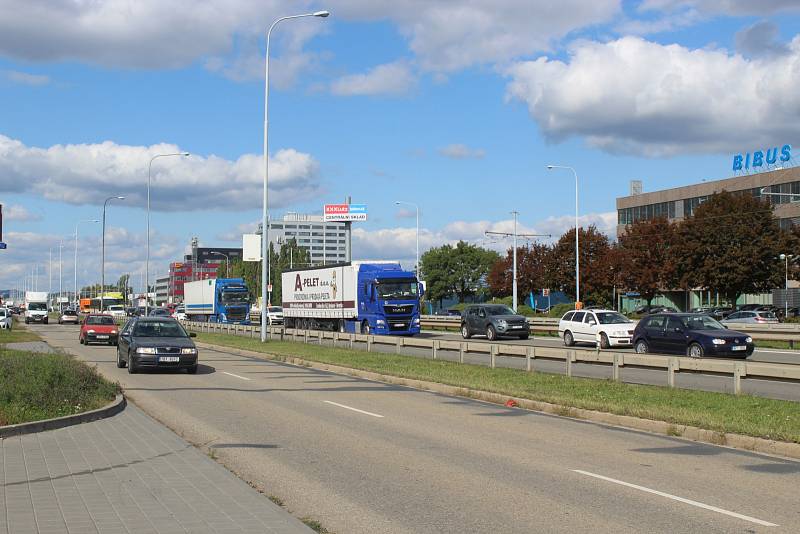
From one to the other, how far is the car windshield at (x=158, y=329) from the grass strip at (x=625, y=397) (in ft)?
15.3

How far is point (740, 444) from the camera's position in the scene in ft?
38.1

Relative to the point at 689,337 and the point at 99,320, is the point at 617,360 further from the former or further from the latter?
the point at 99,320

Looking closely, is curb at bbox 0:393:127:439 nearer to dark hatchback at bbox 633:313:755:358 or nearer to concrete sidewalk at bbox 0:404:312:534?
concrete sidewalk at bbox 0:404:312:534

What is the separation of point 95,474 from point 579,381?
12721 millimetres

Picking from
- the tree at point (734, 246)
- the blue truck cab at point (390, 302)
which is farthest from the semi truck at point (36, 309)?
the tree at point (734, 246)

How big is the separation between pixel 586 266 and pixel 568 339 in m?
50.6

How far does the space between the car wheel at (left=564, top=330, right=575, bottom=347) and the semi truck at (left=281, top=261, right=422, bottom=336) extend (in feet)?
29.8

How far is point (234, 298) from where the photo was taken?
6831 centimetres

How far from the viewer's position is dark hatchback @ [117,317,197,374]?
23.2 metres

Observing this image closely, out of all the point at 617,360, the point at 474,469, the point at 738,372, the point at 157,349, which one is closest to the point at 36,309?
the point at 157,349

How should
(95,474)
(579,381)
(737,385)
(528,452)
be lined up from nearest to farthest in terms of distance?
(95,474) < (528,452) < (737,385) < (579,381)

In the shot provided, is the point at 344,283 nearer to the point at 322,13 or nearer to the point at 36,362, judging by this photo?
the point at 322,13

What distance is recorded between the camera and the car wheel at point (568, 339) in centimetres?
3703

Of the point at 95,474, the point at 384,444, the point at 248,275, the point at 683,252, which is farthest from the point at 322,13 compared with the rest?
the point at 248,275
